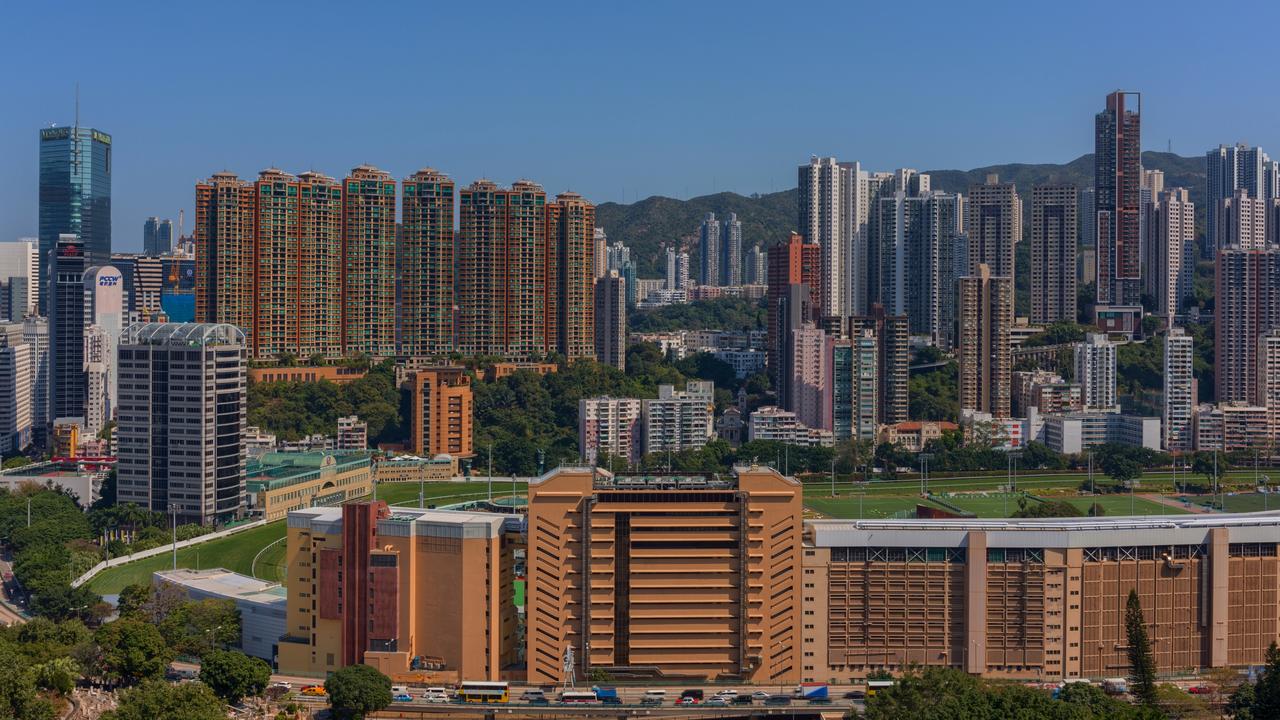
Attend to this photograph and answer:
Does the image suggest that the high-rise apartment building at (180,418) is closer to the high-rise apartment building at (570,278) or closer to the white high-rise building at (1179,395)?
the high-rise apartment building at (570,278)

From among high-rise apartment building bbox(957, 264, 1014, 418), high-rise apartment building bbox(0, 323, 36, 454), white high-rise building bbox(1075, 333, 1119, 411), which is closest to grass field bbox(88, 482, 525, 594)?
high-rise apartment building bbox(0, 323, 36, 454)

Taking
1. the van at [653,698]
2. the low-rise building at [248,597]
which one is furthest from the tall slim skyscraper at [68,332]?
the van at [653,698]

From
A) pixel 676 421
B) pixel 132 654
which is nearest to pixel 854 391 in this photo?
pixel 676 421

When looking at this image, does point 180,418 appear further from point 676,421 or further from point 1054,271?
point 1054,271

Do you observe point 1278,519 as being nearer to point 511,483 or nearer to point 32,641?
point 32,641

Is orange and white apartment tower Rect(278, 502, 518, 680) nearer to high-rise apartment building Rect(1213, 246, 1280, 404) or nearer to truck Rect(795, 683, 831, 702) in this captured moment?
truck Rect(795, 683, 831, 702)

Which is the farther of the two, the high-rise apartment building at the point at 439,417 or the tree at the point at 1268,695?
the high-rise apartment building at the point at 439,417

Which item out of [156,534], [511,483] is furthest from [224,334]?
[511,483]
